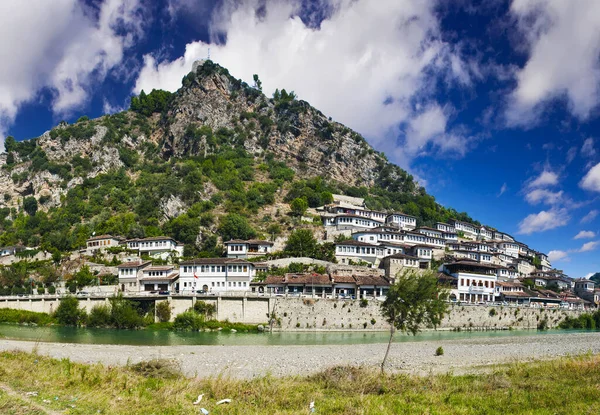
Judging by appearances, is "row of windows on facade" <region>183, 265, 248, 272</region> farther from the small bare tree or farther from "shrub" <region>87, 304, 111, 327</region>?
the small bare tree

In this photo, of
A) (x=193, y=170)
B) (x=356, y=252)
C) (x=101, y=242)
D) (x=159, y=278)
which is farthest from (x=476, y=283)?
(x=193, y=170)

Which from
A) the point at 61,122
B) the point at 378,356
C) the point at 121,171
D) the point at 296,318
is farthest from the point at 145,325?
the point at 61,122

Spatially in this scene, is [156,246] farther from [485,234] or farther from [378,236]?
[485,234]

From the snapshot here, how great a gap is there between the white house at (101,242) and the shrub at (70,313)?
82.6 feet

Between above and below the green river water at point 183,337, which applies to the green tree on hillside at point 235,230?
above

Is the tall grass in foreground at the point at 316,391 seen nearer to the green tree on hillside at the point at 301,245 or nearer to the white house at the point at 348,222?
the green tree on hillside at the point at 301,245

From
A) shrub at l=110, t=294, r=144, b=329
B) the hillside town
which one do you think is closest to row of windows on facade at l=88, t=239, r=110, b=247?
the hillside town

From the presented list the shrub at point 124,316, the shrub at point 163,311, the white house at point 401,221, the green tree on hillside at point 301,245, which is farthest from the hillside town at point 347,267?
the shrub at point 124,316

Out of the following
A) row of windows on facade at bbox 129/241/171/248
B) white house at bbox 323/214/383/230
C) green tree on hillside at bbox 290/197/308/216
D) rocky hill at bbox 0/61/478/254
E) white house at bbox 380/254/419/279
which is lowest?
white house at bbox 380/254/419/279

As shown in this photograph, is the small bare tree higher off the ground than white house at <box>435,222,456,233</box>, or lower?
lower

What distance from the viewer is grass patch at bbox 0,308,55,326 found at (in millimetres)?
54747

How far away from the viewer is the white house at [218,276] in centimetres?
5956

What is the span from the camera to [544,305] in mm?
69125

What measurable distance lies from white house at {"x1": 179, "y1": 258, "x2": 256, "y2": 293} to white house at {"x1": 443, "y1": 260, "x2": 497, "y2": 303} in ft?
112
